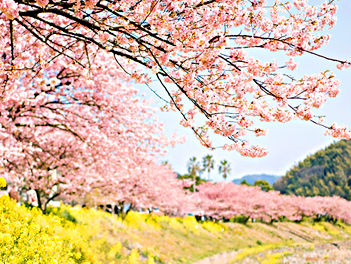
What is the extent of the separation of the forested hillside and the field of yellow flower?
117 feet

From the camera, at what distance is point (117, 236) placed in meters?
13.8

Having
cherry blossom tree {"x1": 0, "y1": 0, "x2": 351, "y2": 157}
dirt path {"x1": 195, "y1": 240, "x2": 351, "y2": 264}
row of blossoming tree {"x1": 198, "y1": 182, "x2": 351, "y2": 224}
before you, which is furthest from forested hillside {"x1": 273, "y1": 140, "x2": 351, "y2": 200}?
cherry blossom tree {"x1": 0, "y1": 0, "x2": 351, "y2": 157}

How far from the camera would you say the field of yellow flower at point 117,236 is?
539 cm

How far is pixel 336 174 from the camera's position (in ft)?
289

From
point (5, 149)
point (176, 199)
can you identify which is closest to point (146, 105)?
point (5, 149)

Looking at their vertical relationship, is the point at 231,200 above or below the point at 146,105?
below

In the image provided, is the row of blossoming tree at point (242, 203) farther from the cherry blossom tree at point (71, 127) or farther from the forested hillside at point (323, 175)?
the forested hillside at point (323, 175)

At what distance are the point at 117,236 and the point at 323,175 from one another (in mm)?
94998

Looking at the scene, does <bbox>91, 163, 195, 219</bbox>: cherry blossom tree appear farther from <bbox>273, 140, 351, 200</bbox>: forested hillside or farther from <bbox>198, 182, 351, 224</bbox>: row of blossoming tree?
<bbox>273, 140, 351, 200</bbox>: forested hillside

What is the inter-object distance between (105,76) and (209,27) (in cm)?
649

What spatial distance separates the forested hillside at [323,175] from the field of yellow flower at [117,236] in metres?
35.5

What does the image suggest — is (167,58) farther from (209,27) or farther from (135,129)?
(135,129)

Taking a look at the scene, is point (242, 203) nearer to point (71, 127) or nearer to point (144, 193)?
point (144, 193)

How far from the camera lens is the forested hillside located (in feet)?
267
